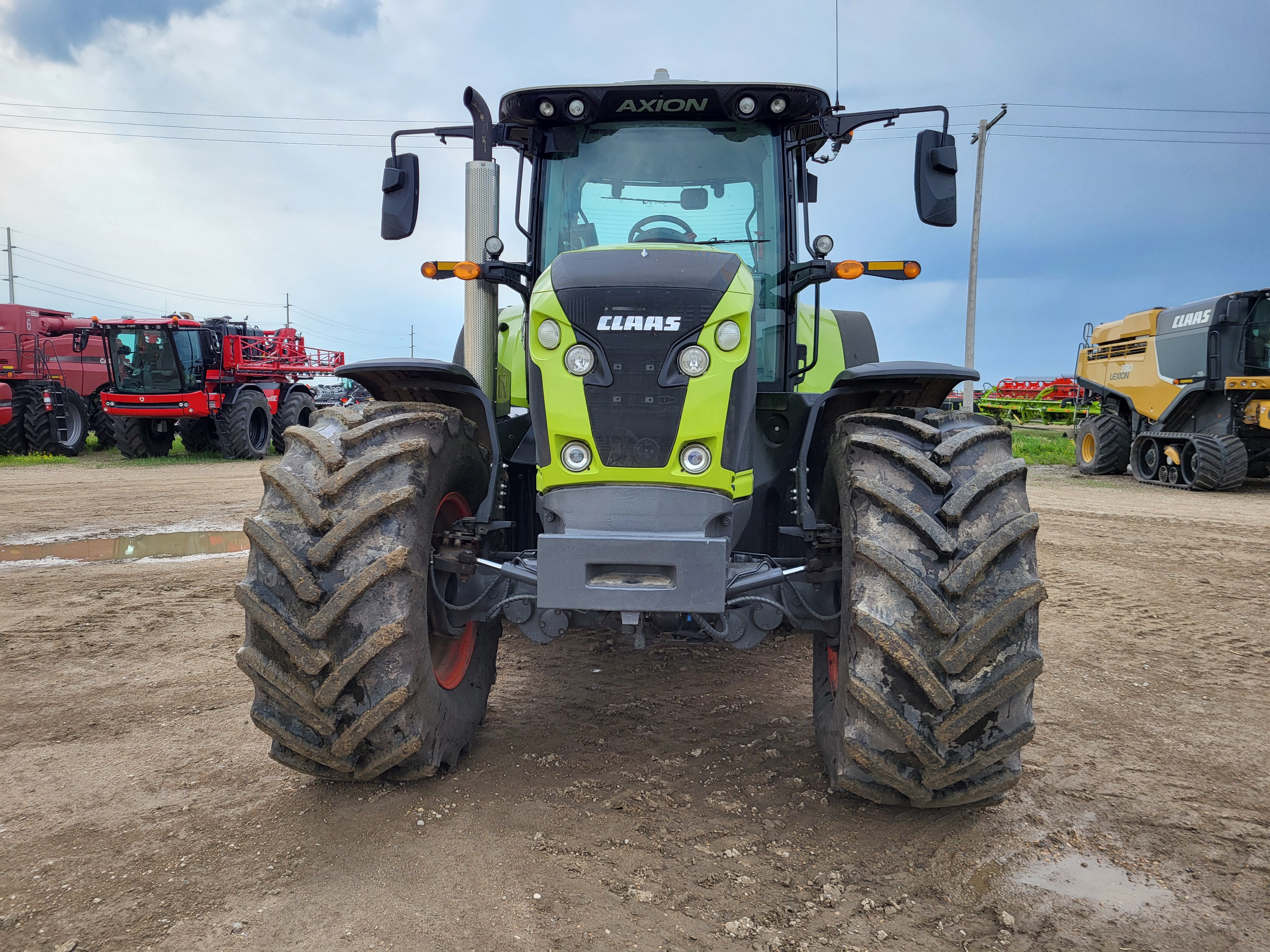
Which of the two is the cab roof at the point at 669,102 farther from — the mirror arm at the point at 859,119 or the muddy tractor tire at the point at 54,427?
the muddy tractor tire at the point at 54,427

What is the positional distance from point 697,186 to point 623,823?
2617 mm

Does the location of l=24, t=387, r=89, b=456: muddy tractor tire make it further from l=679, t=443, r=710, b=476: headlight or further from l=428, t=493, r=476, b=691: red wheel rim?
l=679, t=443, r=710, b=476: headlight

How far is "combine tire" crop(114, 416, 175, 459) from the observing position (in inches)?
731

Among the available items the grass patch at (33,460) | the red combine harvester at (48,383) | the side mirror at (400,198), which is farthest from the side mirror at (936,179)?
the red combine harvester at (48,383)

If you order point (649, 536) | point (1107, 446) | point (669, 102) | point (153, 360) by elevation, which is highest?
point (669, 102)

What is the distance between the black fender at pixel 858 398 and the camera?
3.14m

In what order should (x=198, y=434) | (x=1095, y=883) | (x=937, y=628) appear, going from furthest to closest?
(x=198, y=434)
(x=1095, y=883)
(x=937, y=628)

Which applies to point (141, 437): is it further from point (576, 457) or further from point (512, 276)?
point (576, 457)

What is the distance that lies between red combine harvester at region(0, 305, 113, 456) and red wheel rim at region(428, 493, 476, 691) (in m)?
18.9

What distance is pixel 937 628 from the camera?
253 cm

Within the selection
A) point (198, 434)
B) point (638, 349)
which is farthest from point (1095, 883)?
point (198, 434)

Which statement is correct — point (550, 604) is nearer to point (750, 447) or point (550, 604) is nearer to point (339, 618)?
point (339, 618)

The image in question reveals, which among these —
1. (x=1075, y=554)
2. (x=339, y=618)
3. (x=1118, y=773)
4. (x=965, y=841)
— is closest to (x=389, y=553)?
(x=339, y=618)

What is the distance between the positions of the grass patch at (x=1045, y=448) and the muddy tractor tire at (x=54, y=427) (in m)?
19.7
